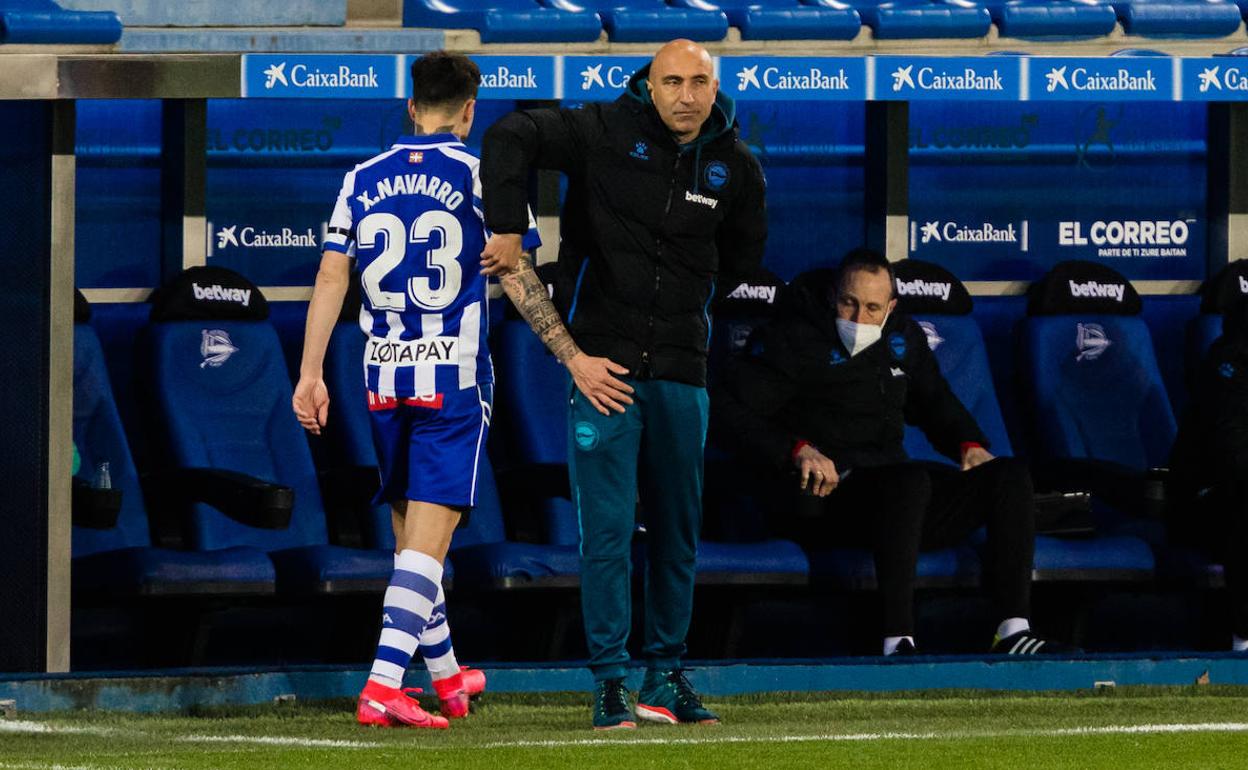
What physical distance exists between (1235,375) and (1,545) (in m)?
3.68

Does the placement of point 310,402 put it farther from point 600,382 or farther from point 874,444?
point 874,444

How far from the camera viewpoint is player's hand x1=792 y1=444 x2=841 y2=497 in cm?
739

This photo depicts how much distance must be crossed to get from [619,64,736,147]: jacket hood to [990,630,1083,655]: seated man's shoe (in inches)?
80.0

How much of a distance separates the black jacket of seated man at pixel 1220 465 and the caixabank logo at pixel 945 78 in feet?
3.39

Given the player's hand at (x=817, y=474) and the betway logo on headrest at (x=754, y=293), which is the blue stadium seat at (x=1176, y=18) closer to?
the betway logo on headrest at (x=754, y=293)

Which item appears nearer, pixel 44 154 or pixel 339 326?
pixel 44 154

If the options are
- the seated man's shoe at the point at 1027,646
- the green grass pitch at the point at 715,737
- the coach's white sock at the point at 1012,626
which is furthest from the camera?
the coach's white sock at the point at 1012,626

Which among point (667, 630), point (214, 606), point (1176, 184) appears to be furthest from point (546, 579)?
point (1176, 184)

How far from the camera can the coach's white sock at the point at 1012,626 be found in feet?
24.2

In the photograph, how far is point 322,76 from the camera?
7273 mm

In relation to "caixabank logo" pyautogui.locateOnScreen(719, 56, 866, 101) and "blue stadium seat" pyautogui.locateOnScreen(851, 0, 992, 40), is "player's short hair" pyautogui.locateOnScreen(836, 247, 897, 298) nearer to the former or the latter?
"caixabank logo" pyautogui.locateOnScreen(719, 56, 866, 101)

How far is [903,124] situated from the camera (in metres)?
8.87

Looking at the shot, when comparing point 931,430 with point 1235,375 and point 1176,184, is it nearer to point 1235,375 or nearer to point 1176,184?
point 1235,375

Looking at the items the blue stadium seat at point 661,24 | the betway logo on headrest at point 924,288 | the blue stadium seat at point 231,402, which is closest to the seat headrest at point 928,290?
the betway logo on headrest at point 924,288
